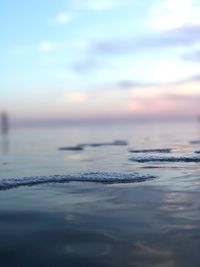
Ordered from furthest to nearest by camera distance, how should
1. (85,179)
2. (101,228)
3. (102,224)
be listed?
(85,179)
(102,224)
(101,228)

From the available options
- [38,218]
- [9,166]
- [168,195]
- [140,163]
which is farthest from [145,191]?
[9,166]

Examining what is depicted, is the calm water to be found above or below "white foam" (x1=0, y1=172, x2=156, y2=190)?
below

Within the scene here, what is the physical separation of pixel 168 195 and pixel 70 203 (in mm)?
2314

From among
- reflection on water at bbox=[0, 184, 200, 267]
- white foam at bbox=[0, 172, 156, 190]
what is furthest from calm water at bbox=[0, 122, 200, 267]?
white foam at bbox=[0, 172, 156, 190]

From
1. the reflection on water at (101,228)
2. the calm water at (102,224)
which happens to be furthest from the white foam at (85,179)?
the reflection on water at (101,228)

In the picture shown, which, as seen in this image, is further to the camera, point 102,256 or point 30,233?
point 30,233

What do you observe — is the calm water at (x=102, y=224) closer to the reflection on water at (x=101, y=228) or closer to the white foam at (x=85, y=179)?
the reflection on water at (x=101, y=228)

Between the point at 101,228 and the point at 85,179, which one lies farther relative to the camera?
the point at 85,179

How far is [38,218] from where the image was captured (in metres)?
7.98

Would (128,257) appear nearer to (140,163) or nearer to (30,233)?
(30,233)

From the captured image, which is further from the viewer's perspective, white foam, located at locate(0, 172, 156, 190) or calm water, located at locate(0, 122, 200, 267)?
white foam, located at locate(0, 172, 156, 190)

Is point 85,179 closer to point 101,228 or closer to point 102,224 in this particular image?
point 102,224

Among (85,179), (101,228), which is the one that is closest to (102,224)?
(101,228)

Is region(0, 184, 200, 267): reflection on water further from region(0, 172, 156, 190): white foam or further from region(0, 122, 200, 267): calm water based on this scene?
region(0, 172, 156, 190): white foam
